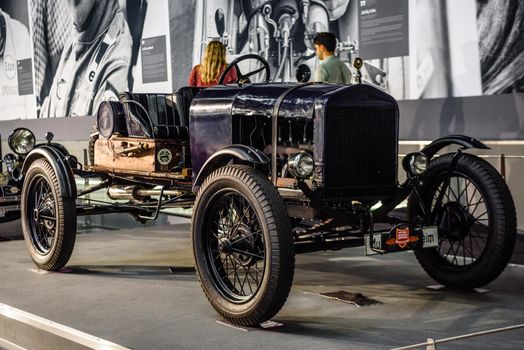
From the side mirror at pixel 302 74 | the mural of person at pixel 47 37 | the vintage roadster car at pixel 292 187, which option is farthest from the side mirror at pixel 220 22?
the side mirror at pixel 302 74

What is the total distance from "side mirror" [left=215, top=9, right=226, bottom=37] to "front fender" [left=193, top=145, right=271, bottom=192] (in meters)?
4.06

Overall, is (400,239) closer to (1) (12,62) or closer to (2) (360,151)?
(2) (360,151)

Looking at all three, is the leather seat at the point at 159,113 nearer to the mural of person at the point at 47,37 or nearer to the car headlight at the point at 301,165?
the car headlight at the point at 301,165

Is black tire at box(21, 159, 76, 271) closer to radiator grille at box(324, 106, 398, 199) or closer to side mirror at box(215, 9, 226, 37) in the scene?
radiator grille at box(324, 106, 398, 199)

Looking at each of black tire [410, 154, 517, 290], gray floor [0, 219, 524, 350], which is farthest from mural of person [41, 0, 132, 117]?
black tire [410, 154, 517, 290]

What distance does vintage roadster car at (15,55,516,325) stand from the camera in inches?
146

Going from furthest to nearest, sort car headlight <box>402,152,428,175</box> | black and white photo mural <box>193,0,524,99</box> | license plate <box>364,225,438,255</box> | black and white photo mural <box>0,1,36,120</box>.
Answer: black and white photo mural <box>0,1,36,120</box> → black and white photo mural <box>193,0,524,99</box> → car headlight <box>402,152,428,175</box> → license plate <box>364,225,438,255</box>

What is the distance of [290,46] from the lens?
7.22 meters

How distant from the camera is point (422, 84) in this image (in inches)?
244

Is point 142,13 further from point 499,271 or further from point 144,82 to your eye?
point 499,271

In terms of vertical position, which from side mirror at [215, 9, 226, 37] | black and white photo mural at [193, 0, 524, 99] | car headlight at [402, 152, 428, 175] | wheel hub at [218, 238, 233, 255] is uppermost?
side mirror at [215, 9, 226, 37]

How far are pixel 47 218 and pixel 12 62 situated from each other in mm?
8133

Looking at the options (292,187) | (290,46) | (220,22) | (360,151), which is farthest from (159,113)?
(220,22)

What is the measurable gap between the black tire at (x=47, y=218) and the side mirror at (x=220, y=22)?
3.27m
